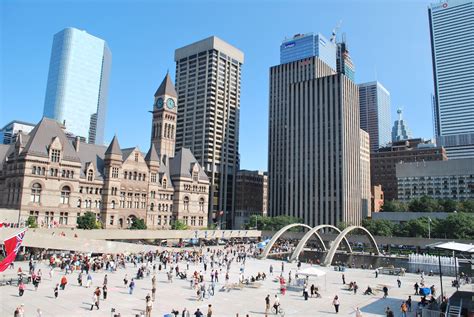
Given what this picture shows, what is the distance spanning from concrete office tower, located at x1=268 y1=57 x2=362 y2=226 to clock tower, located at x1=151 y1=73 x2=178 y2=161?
214 ft

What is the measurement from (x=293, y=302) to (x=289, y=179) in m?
147

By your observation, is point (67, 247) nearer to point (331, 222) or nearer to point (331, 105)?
point (331, 222)

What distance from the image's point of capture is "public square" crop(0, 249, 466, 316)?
33.3 meters

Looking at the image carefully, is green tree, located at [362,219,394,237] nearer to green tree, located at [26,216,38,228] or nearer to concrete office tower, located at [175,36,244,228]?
concrete office tower, located at [175,36,244,228]

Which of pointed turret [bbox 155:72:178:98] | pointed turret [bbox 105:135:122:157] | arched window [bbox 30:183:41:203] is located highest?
pointed turret [bbox 155:72:178:98]

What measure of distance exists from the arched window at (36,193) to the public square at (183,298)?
3230 cm

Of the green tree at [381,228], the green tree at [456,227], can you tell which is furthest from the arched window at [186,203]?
the green tree at [456,227]

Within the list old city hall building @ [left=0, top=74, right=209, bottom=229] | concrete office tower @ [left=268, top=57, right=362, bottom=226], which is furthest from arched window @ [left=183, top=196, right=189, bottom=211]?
concrete office tower @ [left=268, top=57, right=362, bottom=226]

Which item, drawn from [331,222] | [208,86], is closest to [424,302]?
[331,222]

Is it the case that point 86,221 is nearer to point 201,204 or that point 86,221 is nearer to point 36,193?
point 36,193

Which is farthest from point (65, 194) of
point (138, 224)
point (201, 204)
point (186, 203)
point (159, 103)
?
point (159, 103)

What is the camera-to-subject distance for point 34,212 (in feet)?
268

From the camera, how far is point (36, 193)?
271 ft

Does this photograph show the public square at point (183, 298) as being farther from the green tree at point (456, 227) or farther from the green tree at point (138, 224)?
the green tree at point (456, 227)
